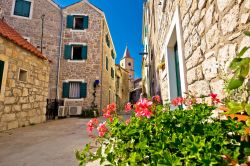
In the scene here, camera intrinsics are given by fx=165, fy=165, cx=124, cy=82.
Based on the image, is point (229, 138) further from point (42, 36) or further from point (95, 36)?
point (42, 36)

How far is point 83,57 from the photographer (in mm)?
13484

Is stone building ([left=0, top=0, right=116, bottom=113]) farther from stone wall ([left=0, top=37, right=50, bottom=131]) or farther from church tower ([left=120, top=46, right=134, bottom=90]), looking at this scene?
church tower ([left=120, top=46, right=134, bottom=90])

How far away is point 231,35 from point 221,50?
0.66 ft

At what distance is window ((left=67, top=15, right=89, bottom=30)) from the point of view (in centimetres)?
1398

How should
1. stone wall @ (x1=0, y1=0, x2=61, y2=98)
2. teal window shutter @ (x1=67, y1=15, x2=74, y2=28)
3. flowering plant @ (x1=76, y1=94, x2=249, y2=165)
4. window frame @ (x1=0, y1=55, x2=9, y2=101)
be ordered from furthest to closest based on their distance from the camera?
1. teal window shutter @ (x1=67, y1=15, x2=74, y2=28)
2. stone wall @ (x1=0, y1=0, x2=61, y2=98)
3. window frame @ (x1=0, y1=55, x2=9, y2=101)
4. flowering plant @ (x1=76, y1=94, x2=249, y2=165)

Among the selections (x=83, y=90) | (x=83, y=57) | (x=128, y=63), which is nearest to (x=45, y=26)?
(x=83, y=57)

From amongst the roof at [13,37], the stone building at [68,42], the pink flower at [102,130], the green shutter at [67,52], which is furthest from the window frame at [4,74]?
the green shutter at [67,52]

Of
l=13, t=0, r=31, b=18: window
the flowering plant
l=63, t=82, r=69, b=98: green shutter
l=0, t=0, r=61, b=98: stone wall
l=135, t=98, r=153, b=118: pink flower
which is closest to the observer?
the flowering plant

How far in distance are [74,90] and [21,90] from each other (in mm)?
6765

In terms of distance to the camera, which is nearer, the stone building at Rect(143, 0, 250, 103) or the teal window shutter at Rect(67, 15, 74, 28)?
the stone building at Rect(143, 0, 250, 103)

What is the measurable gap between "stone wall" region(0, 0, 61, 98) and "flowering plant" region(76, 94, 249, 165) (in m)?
12.6

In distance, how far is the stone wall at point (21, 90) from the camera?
5.64m

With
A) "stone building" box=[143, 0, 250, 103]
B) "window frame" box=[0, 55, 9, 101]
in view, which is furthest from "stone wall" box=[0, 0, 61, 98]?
"stone building" box=[143, 0, 250, 103]

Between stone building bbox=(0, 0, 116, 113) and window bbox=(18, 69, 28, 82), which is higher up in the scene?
stone building bbox=(0, 0, 116, 113)
